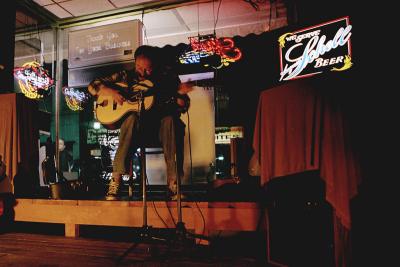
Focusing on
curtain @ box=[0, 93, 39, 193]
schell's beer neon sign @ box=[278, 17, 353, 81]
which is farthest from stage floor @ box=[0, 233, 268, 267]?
schell's beer neon sign @ box=[278, 17, 353, 81]

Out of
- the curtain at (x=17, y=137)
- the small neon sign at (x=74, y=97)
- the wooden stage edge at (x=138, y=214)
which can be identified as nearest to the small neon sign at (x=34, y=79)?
the small neon sign at (x=74, y=97)

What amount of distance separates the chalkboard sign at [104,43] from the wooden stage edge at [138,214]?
113 inches

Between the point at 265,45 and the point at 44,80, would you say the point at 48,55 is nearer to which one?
the point at 44,80

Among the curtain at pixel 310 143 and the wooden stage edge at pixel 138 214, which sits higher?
the curtain at pixel 310 143

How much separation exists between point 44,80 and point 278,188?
5.75m

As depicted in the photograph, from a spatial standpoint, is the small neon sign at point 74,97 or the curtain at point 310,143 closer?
the curtain at point 310,143

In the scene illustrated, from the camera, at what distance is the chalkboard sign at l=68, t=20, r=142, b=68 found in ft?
16.2

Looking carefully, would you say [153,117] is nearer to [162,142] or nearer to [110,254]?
[162,142]

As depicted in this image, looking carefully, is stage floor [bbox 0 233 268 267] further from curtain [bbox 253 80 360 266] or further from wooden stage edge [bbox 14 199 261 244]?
curtain [bbox 253 80 360 266]

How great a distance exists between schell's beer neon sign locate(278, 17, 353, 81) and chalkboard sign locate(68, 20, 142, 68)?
2802 mm

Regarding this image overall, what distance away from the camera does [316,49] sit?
16.7 ft

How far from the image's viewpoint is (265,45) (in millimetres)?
6410

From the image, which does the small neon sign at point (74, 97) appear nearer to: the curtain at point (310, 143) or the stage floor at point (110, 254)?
the stage floor at point (110, 254)

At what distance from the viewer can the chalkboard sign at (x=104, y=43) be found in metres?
4.93
